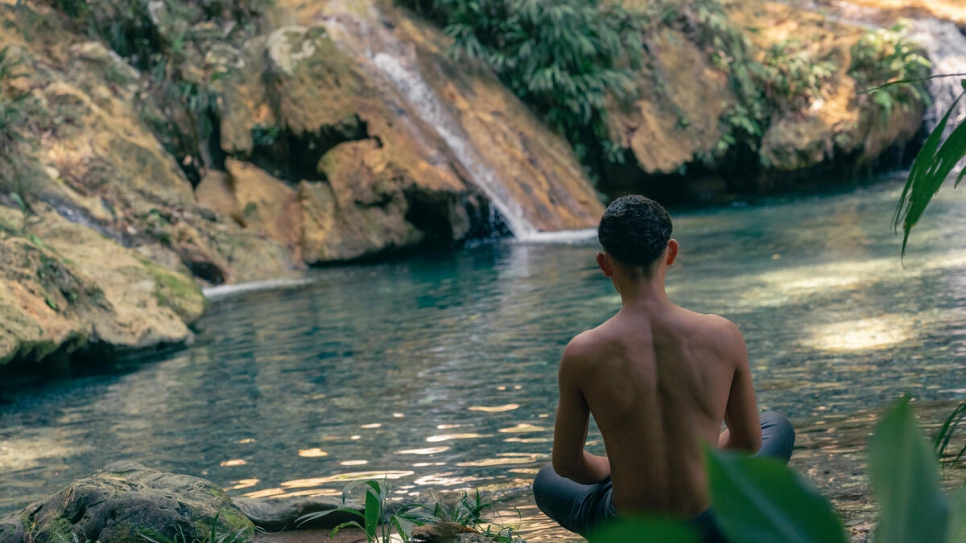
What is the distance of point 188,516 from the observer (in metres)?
3.50

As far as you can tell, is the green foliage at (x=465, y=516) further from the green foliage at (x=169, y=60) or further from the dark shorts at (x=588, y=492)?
the green foliage at (x=169, y=60)

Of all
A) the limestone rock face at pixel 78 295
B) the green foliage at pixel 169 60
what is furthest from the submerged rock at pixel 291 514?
the green foliage at pixel 169 60

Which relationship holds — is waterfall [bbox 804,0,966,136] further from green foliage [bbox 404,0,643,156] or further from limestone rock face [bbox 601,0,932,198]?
green foliage [bbox 404,0,643,156]

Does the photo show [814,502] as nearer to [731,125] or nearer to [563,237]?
[563,237]

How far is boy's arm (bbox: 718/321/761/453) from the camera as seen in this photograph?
2.66 m

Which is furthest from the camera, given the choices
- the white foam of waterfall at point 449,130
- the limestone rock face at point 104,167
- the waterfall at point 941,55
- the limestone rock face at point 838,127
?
the waterfall at point 941,55

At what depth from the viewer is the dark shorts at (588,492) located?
2930 millimetres

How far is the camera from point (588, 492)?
2998 mm

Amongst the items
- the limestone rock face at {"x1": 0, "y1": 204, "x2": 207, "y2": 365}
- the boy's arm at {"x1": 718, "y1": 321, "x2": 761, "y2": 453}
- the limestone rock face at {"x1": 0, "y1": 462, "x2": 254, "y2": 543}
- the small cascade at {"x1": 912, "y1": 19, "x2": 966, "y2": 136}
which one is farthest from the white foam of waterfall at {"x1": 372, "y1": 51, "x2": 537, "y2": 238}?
the boy's arm at {"x1": 718, "y1": 321, "x2": 761, "y2": 453}

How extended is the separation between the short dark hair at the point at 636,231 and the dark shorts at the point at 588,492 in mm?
705

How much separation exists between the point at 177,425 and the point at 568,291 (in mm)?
4970

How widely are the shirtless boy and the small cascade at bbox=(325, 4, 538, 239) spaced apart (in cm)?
1381

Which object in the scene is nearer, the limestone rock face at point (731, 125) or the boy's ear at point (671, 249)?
the boy's ear at point (671, 249)

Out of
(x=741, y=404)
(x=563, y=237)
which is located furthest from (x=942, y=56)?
(x=741, y=404)
